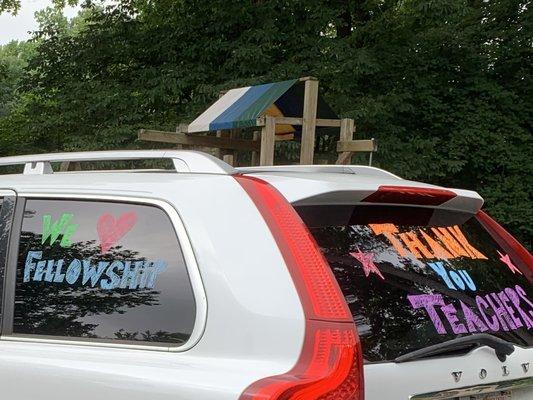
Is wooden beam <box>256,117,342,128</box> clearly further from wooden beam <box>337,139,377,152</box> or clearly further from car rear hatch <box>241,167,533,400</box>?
car rear hatch <box>241,167,533,400</box>

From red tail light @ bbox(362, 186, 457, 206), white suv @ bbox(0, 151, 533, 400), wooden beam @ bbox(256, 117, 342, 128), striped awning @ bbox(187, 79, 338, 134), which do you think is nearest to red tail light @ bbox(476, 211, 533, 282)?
white suv @ bbox(0, 151, 533, 400)

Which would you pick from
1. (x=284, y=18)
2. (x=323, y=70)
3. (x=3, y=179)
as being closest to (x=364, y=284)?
(x=3, y=179)

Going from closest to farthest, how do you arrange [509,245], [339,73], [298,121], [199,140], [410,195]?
[410,195]
[509,245]
[298,121]
[199,140]
[339,73]

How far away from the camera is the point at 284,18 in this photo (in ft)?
40.1

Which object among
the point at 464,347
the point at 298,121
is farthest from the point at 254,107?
the point at 464,347

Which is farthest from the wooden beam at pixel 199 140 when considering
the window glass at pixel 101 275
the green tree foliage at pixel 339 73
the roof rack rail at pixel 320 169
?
the window glass at pixel 101 275

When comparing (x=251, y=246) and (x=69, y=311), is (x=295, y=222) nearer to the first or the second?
(x=251, y=246)

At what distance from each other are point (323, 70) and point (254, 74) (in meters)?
1.20

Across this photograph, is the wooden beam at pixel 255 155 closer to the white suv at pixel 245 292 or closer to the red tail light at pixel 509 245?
the red tail light at pixel 509 245

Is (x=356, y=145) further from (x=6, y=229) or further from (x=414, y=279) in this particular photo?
(x=6, y=229)

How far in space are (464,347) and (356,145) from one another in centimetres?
469

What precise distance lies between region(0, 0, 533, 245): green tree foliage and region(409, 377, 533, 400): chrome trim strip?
9084 mm

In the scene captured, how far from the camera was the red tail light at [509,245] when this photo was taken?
265 centimetres

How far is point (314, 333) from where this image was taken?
5.57 ft
